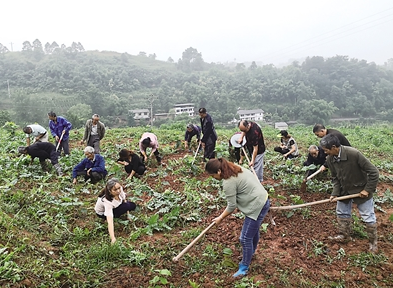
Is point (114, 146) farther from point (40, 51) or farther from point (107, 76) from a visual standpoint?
point (40, 51)

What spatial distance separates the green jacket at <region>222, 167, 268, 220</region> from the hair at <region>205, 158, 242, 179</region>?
0.07 metres

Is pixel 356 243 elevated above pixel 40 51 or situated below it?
below

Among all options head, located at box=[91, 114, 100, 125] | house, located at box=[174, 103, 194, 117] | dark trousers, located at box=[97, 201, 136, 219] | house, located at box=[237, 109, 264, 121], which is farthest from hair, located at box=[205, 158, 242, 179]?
house, located at box=[174, 103, 194, 117]

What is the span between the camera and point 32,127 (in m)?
6.72

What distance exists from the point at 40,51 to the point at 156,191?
78654mm

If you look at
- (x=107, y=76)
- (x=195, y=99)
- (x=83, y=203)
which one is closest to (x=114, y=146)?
(x=83, y=203)

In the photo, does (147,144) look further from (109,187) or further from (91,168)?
(109,187)

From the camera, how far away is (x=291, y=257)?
142 inches

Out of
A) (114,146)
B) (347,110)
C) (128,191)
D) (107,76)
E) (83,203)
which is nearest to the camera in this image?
(83,203)

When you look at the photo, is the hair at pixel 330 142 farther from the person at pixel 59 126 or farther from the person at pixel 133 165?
the person at pixel 59 126

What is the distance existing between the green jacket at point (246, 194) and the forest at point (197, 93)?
28.0m

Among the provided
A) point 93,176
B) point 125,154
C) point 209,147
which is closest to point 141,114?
point 209,147

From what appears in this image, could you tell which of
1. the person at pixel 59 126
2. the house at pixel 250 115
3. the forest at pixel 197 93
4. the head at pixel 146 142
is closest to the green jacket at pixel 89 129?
the person at pixel 59 126

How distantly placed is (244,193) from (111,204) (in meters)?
1.91
